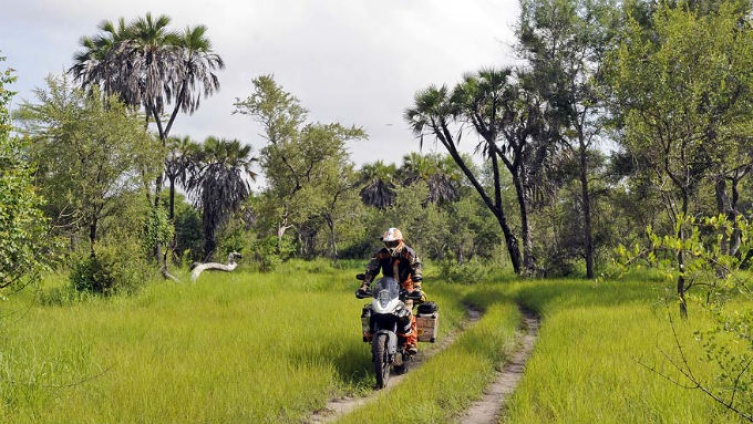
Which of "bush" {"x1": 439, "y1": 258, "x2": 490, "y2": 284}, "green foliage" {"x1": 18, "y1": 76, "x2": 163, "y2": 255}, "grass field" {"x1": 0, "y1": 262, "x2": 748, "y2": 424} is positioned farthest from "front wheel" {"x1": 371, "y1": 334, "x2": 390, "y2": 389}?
"bush" {"x1": 439, "y1": 258, "x2": 490, "y2": 284}

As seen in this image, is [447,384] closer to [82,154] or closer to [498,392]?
[498,392]

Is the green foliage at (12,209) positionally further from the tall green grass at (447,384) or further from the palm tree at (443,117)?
the palm tree at (443,117)

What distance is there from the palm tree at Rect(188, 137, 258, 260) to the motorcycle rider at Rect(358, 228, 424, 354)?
97.4 feet

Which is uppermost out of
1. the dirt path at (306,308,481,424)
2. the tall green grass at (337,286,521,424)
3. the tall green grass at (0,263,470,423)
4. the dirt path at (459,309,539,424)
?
the tall green grass at (0,263,470,423)

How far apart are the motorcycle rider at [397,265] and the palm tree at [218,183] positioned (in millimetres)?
29702

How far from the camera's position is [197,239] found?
49.3 meters

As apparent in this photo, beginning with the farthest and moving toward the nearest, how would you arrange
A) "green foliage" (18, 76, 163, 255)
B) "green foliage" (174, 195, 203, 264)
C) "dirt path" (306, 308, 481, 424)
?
"green foliage" (174, 195, 203, 264) → "green foliage" (18, 76, 163, 255) → "dirt path" (306, 308, 481, 424)

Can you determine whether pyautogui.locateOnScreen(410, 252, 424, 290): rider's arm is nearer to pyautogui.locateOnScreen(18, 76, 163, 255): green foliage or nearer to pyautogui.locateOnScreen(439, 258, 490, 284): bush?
pyautogui.locateOnScreen(18, 76, 163, 255): green foliage

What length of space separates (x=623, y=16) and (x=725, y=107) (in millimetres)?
8491

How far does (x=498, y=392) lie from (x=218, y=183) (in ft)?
107

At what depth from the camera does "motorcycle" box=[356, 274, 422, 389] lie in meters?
7.18

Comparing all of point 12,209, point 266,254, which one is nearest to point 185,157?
point 266,254

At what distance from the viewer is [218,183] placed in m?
36.2

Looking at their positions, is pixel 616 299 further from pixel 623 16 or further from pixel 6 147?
pixel 6 147
